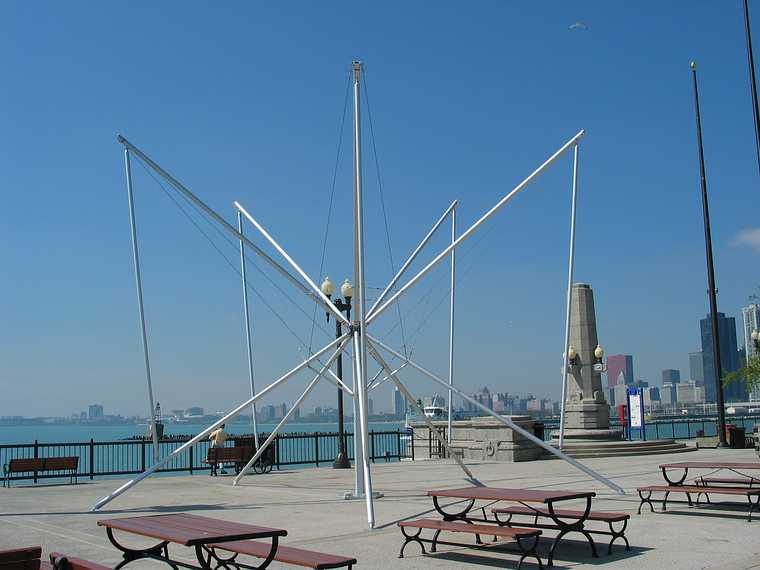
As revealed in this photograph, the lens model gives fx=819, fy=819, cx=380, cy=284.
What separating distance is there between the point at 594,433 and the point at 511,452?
6445 mm

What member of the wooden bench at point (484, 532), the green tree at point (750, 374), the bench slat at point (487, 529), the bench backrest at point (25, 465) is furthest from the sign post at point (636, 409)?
the bench slat at point (487, 529)

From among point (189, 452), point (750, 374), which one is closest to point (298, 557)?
point (189, 452)

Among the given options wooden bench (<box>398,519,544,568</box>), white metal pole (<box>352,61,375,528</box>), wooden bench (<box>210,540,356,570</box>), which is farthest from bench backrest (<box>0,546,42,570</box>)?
white metal pole (<box>352,61,375,528</box>)

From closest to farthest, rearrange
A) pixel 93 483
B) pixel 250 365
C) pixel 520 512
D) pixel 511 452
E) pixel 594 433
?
pixel 520 512 < pixel 93 483 < pixel 250 365 < pixel 511 452 < pixel 594 433

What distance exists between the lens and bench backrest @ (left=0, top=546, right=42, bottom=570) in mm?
5988

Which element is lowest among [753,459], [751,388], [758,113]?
[753,459]

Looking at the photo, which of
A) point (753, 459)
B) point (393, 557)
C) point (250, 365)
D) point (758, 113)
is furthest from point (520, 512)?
point (753, 459)

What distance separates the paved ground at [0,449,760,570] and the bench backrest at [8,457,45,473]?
0.52m

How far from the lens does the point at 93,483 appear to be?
874 inches

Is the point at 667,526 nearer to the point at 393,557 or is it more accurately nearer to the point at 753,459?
the point at 393,557

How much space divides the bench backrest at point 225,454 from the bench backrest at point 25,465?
4.48m

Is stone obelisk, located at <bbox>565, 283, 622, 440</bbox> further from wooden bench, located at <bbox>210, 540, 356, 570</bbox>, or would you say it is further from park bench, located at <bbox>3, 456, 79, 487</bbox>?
wooden bench, located at <bbox>210, 540, 356, 570</bbox>

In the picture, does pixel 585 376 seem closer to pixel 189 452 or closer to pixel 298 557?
pixel 189 452

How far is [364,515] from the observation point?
1380 cm
